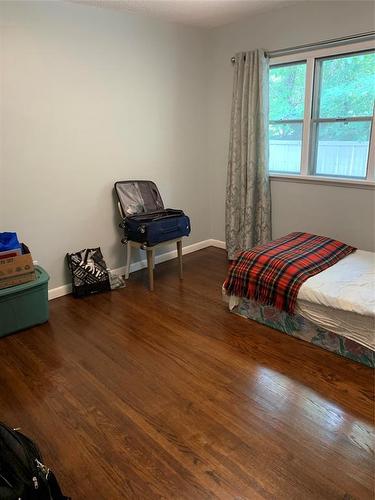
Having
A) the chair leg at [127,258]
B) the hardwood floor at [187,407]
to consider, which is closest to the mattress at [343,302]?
the hardwood floor at [187,407]

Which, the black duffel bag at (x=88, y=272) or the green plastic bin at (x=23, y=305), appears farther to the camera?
the black duffel bag at (x=88, y=272)

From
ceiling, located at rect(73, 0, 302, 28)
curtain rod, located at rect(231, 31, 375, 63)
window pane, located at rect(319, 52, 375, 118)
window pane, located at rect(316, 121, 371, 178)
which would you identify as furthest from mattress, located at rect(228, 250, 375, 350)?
ceiling, located at rect(73, 0, 302, 28)

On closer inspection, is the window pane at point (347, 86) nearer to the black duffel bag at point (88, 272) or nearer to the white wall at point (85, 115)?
the white wall at point (85, 115)

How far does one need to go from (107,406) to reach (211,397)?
568 mm

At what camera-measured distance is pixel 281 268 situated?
256cm

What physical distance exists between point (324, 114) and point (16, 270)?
2.93 metres

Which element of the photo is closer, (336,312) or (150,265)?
(336,312)

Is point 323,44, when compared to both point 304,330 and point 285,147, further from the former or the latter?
point 304,330

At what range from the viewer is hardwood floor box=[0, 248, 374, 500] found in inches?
60.3

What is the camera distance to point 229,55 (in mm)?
3791

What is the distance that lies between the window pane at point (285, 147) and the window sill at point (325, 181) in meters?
0.11

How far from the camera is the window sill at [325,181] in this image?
309 cm

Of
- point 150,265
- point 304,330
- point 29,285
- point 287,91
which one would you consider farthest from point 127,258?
point 287,91

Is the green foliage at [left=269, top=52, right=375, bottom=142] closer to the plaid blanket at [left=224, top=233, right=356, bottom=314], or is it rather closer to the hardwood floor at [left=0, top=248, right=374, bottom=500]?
the plaid blanket at [left=224, top=233, right=356, bottom=314]
